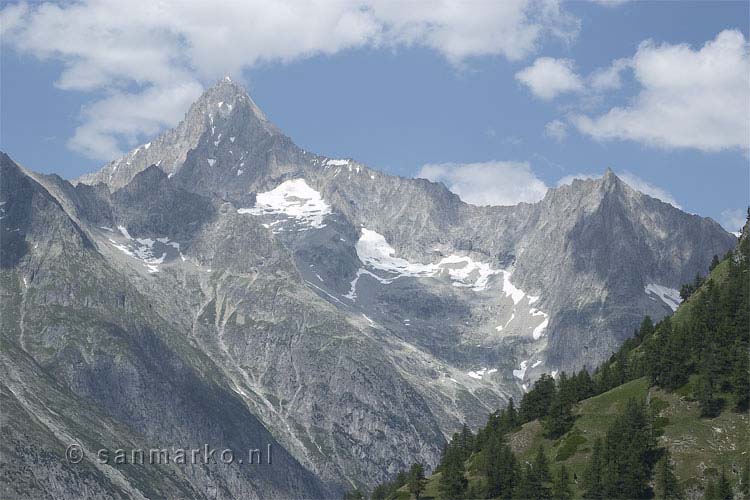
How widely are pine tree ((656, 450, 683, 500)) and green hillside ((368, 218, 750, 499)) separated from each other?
0.16 m

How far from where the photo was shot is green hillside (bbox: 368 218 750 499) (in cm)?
13738

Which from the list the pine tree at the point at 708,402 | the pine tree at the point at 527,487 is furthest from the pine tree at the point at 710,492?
the pine tree at the point at 527,487

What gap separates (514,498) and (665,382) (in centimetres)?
3024

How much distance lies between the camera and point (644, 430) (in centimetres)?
14262

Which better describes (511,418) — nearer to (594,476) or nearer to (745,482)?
(594,476)

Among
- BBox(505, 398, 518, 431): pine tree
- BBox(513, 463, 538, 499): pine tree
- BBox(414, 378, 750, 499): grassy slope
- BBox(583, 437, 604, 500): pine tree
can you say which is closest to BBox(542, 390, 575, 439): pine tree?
BBox(414, 378, 750, 499): grassy slope

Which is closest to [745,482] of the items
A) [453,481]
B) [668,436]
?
[668,436]

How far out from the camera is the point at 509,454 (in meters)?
156

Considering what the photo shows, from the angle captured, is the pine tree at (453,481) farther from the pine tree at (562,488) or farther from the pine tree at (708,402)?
the pine tree at (708,402)

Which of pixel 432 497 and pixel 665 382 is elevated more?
pixel 665 382

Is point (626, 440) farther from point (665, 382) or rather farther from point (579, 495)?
point (665, 382)

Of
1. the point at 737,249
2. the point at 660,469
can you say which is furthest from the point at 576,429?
the point at 737,249

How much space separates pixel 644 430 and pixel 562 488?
13.6 metres

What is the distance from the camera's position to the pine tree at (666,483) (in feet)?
438
